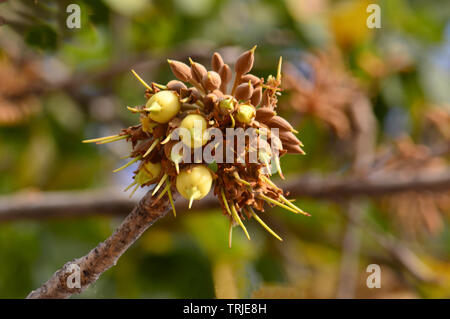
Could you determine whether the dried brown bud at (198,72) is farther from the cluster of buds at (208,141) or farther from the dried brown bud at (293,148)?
the dried brown bud at (293,148)

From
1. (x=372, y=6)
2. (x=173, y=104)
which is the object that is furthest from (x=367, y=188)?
(x=173, y=104)

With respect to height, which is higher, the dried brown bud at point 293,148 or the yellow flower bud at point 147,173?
the dried brown bud at point 293,148

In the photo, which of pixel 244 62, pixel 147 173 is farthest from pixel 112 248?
pixel 244 62

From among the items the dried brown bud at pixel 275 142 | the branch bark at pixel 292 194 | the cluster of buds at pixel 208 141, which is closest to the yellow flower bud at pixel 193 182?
the cluster of buds at pixel 208 141

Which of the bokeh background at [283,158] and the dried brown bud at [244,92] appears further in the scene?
the bokeh background at [283,158]

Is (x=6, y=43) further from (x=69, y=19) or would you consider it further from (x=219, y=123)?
(x=219, y=123)
